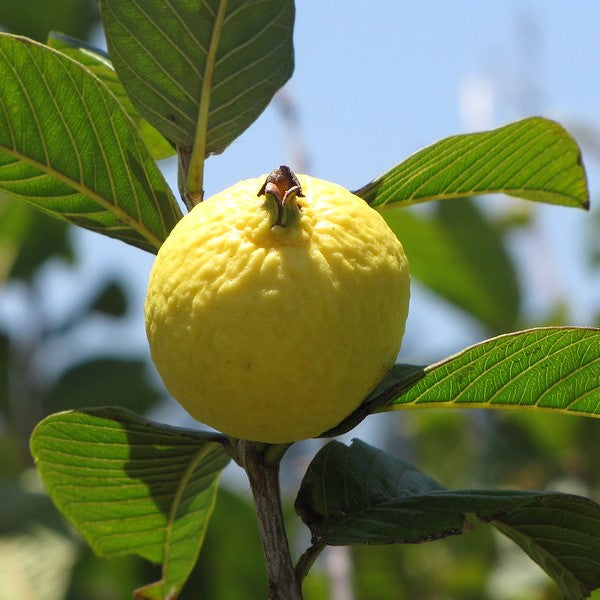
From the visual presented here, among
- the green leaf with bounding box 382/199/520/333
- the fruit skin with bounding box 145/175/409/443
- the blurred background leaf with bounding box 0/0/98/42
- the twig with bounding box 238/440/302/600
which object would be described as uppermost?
the blurred background leaf with bounding box 0/0/98/42

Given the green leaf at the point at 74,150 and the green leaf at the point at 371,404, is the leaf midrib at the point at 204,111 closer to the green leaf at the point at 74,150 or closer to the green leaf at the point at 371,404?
the green leaf at the point at 74,150

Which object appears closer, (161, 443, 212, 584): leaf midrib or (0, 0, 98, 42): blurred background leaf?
(161, 443, 212, 584): leaf midrib

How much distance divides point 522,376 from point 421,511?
0.58ft

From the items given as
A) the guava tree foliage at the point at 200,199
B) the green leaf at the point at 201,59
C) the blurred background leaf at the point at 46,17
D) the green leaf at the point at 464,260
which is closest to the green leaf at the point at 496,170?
the guava tree foliage at the point at 200,199

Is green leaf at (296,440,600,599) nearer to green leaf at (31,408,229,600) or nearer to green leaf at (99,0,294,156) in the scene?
green leaf at (31,408,229,600)

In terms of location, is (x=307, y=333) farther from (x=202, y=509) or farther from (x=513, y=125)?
(x=202, y=509)

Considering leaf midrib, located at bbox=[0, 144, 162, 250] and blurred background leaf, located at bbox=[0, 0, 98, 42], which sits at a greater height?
blurred background leaf, located at bbox=[0, 0, 98, 42]

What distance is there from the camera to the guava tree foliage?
105 centimetres

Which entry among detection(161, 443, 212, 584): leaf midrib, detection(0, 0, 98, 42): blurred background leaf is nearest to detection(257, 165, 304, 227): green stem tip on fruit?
detection(161, 443, 212, 584): leaf midrib

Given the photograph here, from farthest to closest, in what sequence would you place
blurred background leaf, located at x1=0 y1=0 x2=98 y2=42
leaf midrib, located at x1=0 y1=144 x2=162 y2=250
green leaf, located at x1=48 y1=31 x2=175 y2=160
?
blurred background leaf, located at x1=0 y1=0 x2=98 y2=42 → green leaf, located at x1=48 y1=31 x2=175 y2=160 → leaf midrib, located at x1=0 y1=144 x2=162 y2=250

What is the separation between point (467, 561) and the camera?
3.46 metres

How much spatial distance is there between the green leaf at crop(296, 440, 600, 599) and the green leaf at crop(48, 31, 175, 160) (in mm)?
497

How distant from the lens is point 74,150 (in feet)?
3.63

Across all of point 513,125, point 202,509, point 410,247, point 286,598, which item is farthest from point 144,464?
point 410,247
